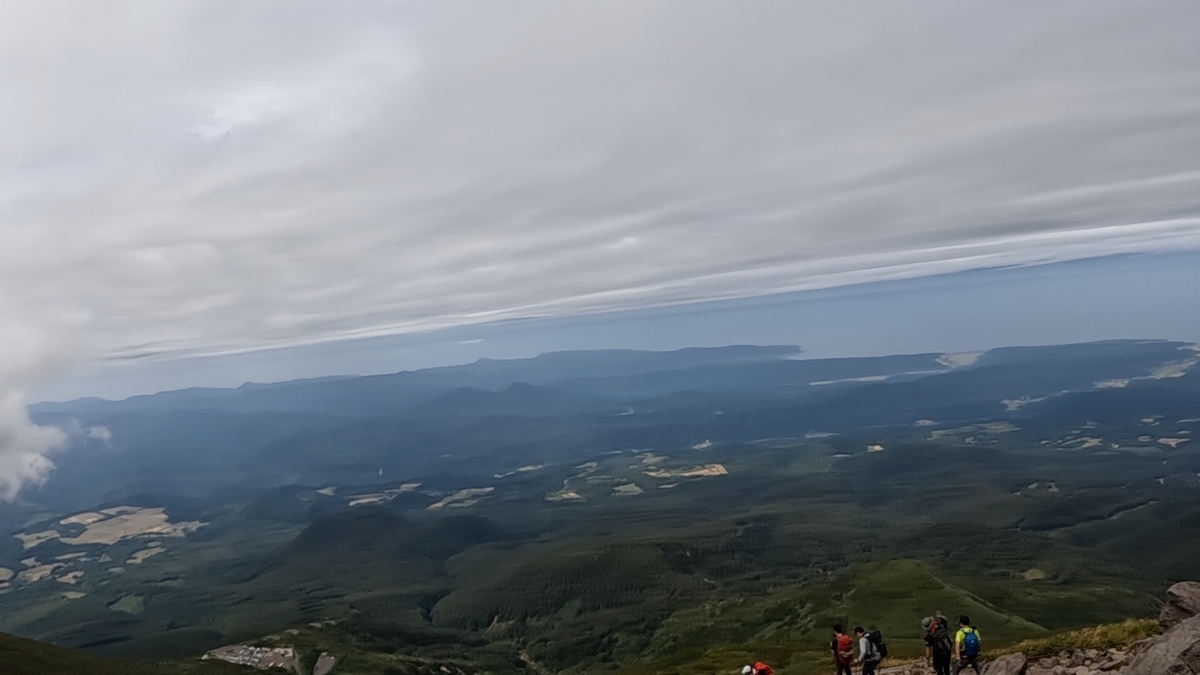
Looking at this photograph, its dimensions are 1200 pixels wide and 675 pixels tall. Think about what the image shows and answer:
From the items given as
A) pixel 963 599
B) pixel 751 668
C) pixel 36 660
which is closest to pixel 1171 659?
pixel 751 668

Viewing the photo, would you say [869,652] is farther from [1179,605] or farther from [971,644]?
[1179,605]

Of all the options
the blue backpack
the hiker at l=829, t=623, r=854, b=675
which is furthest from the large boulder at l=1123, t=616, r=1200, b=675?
the hiker at l=829, t=623, r=854, b=675

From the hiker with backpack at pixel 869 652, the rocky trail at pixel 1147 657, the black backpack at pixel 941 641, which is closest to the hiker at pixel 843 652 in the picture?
the hiker with backpack at pixel 869 652

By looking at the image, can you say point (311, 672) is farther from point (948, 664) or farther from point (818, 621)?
point (948, 664)

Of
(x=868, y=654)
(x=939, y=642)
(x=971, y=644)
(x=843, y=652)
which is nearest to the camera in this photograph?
(x=971, y=644)

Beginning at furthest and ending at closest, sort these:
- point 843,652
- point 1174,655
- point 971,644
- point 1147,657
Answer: point 843,652 < point 971,644 < point 1147,657 < point 1174,655

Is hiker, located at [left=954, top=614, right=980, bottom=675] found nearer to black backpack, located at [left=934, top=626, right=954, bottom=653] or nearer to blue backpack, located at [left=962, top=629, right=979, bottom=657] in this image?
blue backpack, located at [left=962, top=629, right=979, bottom=657]

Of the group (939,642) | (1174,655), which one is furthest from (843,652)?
(1174,655)

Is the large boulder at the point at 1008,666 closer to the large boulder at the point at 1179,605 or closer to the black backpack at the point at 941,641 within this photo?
the black backpack at the point at 941,641
